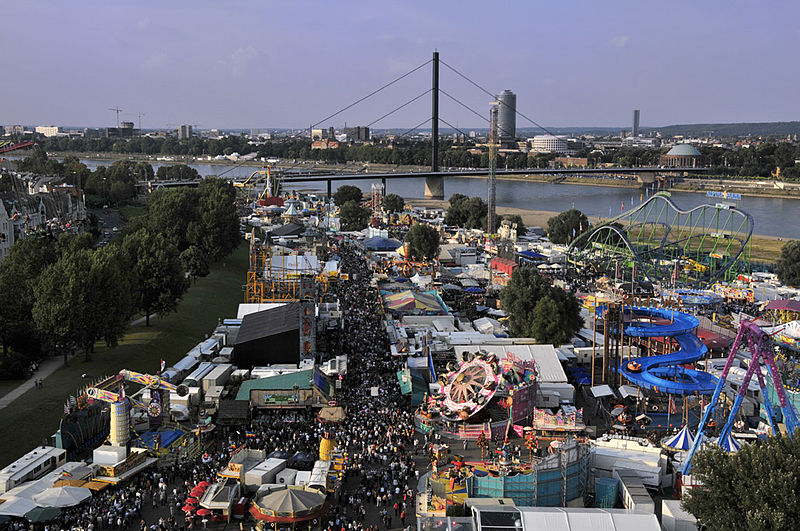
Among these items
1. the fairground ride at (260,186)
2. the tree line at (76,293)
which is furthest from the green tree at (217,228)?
the fairground ride at (260,186)

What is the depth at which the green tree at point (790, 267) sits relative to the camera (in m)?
39.3

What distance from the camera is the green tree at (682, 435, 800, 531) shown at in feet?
38.7

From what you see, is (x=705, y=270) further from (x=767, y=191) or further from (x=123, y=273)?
(x=767, y=191)

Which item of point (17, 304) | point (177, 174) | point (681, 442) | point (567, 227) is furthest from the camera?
point (177, 174)

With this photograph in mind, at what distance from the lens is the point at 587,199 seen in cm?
10138

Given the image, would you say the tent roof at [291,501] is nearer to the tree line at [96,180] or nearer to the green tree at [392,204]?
the tree line at [96,180]

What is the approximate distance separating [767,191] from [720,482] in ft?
326

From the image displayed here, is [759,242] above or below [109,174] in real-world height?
below

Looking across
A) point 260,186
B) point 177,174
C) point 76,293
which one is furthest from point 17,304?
point 177,174

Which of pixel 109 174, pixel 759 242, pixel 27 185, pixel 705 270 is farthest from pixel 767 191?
pixel 27 185

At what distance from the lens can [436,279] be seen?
3744cm

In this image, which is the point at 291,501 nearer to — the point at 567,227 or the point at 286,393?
the point at 286,393

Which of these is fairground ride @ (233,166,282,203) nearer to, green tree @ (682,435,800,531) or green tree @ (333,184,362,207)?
green tree @ (333,184,362,207)

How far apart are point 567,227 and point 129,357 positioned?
36.7 metres
